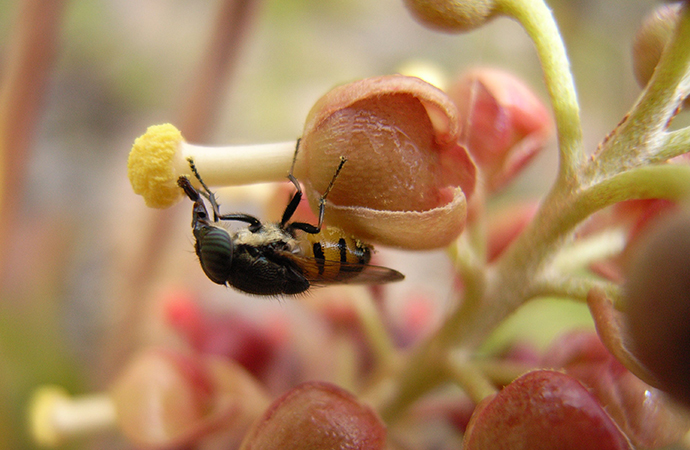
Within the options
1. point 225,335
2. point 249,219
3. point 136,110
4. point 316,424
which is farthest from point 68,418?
point 136,110

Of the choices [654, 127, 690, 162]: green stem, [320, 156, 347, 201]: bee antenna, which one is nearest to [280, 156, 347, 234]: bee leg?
[320, 156, 347, 201]: bee antenna

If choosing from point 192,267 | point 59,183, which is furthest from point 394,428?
point 59,183

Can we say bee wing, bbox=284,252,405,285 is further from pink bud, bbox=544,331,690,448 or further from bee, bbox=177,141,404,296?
pink bud, bbox=544,331,690,448

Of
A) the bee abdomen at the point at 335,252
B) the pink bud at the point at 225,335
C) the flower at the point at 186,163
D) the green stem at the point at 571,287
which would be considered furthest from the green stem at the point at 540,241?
the pink bud at the point at 225,335

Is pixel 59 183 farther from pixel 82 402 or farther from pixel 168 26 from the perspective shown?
pixel 82 402

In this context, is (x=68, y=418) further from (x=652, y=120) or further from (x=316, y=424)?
(x=652, y=120)

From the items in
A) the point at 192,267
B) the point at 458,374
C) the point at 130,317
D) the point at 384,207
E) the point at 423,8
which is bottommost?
the point at 192,267
